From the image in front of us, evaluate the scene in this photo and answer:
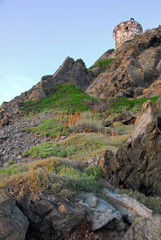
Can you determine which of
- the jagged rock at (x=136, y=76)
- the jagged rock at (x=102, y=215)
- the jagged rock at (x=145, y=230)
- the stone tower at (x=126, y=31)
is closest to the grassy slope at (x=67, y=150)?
the jagged rock at (x=102, y=215)

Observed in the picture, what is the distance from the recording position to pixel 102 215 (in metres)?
2.97

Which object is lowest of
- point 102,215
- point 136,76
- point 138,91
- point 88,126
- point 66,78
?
point 102,215

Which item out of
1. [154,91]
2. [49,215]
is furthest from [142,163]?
[154,91]

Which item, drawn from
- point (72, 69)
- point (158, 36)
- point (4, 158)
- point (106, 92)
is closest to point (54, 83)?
point (72, 69)

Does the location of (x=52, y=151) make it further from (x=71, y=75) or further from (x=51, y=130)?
(x=71, y=75)

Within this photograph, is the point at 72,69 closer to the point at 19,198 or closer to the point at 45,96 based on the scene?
the point at 45,96

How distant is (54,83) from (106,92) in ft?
38.2

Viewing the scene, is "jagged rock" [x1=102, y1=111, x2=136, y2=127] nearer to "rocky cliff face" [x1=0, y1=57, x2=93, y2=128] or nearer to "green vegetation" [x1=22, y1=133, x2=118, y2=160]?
"green vegetation" [x1=22, y1=133, x2=118, y2=160]

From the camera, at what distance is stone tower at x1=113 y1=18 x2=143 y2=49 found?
4878cm

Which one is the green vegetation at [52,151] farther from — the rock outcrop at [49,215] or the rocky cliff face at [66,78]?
the rocky cliff face at [66,78]

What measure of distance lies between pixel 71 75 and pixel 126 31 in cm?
2577

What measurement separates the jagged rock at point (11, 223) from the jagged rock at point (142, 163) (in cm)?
263

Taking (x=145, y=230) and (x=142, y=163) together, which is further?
(x=142, y=163)

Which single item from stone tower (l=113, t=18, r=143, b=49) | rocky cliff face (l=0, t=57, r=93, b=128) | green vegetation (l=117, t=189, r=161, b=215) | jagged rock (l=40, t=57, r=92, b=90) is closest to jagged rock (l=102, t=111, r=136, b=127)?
green vegetation (l=117, t=189, r=161, b=215)
